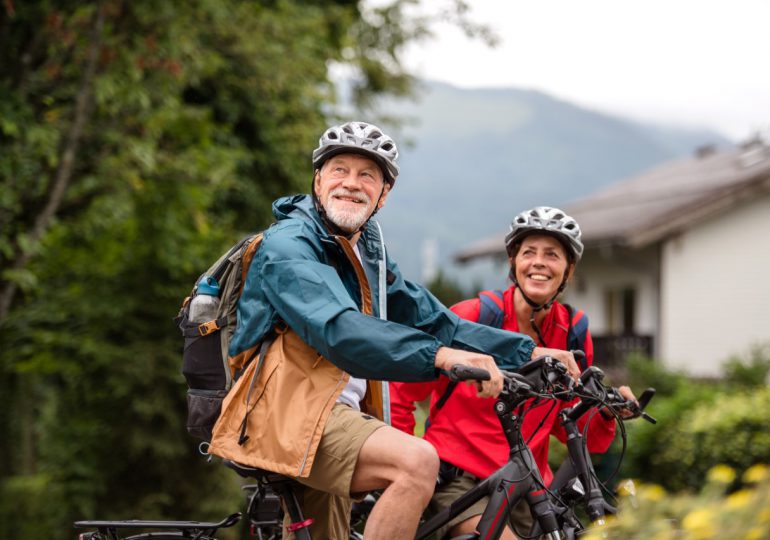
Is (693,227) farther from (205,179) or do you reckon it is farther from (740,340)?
(205,179)

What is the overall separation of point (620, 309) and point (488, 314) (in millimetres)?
21729

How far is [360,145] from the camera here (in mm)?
4152

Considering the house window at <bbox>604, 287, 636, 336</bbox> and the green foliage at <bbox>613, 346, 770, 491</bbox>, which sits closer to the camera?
the green foliage at <bbox>613, 346, 770, 491</bbox>

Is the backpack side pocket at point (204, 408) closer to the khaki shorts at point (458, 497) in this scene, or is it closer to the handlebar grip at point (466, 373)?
the handlebar grip at point (466, 373)

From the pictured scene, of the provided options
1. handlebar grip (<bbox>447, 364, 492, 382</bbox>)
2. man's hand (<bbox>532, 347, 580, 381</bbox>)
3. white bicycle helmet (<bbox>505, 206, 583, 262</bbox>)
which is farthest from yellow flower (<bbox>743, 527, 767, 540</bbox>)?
white bicycle helmet (<bbox>505, 206, 583, 262</bbox>)

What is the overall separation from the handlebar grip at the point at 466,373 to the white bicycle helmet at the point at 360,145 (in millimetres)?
1036

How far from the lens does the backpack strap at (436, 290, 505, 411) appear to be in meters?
4.91

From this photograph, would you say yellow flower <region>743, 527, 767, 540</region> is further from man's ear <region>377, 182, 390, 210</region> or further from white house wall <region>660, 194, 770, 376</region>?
→ white house wall <region>660, 194, 770, 376</region>

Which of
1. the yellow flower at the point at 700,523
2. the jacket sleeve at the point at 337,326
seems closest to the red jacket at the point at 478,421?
the jacket sleeve at the point at 337,326

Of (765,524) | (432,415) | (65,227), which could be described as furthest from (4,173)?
(765,524)

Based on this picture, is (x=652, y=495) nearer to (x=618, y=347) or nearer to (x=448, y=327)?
(x=448, y=327)

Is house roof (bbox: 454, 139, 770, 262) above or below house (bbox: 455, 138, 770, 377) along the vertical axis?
above

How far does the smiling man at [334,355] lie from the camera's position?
3590 mm

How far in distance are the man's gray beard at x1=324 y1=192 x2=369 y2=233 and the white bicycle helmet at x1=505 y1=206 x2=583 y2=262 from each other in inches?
47.5
